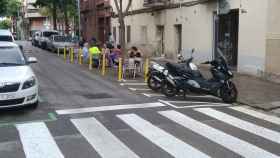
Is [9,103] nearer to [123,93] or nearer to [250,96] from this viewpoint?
[123,93]

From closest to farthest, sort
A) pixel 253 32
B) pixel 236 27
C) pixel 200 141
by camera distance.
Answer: pixel 200 141 < pixel 253 32 < pixel 236 27

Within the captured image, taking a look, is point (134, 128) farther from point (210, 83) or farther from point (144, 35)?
point (144, 35)

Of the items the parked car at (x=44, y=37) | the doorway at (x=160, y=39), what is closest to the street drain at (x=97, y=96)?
the doorway at (x=160, y=39)

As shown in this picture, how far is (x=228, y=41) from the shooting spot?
66.6 ft

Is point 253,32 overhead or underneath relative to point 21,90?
overhead

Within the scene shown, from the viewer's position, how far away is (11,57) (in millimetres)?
11531

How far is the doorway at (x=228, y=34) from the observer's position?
64.5 ft

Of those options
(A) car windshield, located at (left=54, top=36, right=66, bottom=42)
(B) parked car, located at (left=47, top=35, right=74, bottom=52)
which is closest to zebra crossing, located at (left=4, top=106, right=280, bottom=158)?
(B) parked car, located at (left=47, top=35, right=74, bottom=52)

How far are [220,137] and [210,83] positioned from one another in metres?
4.46

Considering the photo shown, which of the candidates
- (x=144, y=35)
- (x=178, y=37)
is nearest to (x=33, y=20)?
(x=144, y=35)

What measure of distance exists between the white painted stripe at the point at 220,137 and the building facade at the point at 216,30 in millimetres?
7613

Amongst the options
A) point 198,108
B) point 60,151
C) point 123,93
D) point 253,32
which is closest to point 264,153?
point 60,151

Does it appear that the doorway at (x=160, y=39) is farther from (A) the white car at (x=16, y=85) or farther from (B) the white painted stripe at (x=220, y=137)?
(B) the white painted stripe at (x=220, y=137)

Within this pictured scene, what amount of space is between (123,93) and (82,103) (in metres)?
2.15
